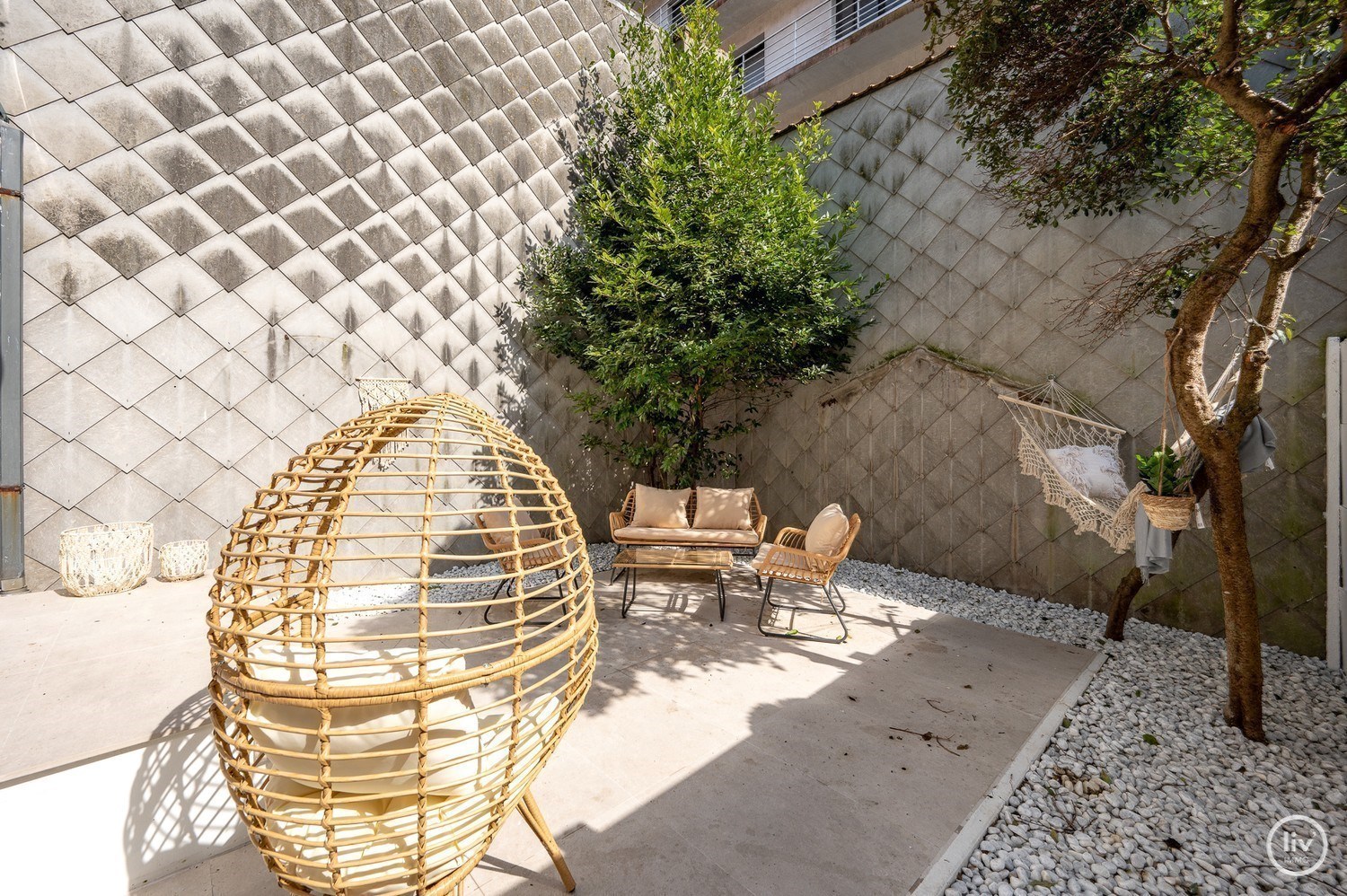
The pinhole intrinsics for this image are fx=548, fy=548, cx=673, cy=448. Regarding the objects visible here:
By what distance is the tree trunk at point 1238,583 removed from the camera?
2.06 m

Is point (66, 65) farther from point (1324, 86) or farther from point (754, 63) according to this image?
point (754, 63)

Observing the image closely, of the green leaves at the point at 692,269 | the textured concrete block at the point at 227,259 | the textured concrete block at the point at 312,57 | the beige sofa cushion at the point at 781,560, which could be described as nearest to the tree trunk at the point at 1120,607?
the beige sofa cushion at the point at 781,560

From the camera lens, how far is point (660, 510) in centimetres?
432

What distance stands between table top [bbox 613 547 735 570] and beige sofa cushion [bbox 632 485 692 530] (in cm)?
42

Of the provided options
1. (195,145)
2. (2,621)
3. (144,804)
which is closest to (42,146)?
(195,145)

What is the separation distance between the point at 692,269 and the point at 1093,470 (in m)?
2.93

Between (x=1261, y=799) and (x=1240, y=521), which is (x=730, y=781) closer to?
(x=1261, y=799)

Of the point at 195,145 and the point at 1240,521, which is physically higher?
the point at 195,145

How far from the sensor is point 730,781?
182cm

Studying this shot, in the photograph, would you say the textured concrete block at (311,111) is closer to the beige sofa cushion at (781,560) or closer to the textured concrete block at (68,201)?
the textured concrete block at (68,201)

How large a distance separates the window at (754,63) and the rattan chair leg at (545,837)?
8.72m

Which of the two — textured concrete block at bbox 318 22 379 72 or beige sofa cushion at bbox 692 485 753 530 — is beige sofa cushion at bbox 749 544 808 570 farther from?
textured concrete block at bbox 318 22 379 72

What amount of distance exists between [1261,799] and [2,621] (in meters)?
5.07

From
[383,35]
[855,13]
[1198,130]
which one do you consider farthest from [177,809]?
[855,13]
